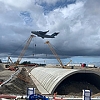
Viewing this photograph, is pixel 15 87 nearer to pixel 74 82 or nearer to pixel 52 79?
pixel 52 79

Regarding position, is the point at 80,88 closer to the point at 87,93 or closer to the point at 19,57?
the point at 87,93

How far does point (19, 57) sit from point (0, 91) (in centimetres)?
9006

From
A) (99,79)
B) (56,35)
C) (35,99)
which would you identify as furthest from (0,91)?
(56,35)

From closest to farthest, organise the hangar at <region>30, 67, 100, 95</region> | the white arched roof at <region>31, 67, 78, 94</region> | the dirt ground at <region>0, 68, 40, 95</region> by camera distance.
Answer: the dirt ground at <region>0, 68, 40, 95</region> → the white arched roof at <region>31, 67, 78, 94</region> → the hangar at <region>30, 67, 100, 95</region>

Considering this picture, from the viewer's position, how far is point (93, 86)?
34.4 meters

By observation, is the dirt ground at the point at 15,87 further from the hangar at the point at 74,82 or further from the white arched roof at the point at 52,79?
the hangar at the point at 74,82

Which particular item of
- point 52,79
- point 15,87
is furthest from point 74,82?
point 15,87

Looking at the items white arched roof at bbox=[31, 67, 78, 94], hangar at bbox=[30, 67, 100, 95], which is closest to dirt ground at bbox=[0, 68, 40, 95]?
white arched roof at bbox=[31, 67, 78, 94]

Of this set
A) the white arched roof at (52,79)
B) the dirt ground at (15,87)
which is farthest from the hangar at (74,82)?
the dirt ground at (15,87)

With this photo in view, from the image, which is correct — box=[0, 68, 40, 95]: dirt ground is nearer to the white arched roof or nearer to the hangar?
the white arched roof

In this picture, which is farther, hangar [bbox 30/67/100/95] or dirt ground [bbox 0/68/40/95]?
hangar [bbox 30/67/100/95]

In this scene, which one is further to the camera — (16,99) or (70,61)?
(70,61)

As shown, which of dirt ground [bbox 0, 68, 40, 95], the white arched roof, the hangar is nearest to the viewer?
dirt ground [bbox 0, 68, 40, 95]

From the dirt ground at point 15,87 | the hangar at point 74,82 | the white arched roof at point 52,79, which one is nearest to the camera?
the dirt ground at point 15,87
